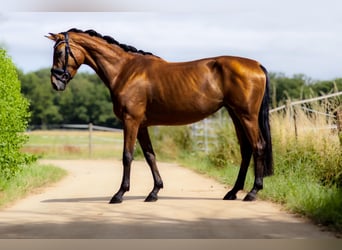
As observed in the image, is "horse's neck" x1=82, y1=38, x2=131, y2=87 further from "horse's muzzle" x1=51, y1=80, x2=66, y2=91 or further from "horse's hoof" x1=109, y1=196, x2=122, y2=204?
"horse's hoof" x1=109, y1=196, x2=122, y2=204

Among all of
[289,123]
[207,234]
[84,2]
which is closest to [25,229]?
[207,234]

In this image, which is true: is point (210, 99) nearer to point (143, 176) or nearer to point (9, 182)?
point (143, 176)

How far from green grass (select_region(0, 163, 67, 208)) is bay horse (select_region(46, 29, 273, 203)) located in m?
1.11

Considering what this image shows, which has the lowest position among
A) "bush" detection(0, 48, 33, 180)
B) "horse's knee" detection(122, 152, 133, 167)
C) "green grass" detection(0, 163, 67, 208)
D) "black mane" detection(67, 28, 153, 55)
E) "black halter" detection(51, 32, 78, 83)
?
"green grass" detection(0, 163, 67, 208)

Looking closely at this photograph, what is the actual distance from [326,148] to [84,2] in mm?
3231

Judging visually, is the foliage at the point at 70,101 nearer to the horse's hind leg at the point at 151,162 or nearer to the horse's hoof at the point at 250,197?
the horse's hind leg at the point at 151,162

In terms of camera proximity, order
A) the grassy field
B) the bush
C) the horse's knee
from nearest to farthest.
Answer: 1. the horse's knee
2. the bush
3. the grassy field

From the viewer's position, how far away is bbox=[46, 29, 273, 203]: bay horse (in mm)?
6262

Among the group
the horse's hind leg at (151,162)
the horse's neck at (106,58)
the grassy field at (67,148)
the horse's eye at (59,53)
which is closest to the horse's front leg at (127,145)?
the horse's hind leg at (151,162)

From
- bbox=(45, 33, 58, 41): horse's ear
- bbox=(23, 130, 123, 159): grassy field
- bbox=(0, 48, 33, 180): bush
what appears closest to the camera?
bbox=(45, 33, 58, 41): horse's ear

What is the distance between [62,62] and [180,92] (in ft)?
3.89

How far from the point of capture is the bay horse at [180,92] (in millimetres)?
6262

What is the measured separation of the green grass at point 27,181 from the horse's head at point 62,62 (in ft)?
4.24

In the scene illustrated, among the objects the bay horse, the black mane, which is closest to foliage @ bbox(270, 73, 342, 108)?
the bay horse
